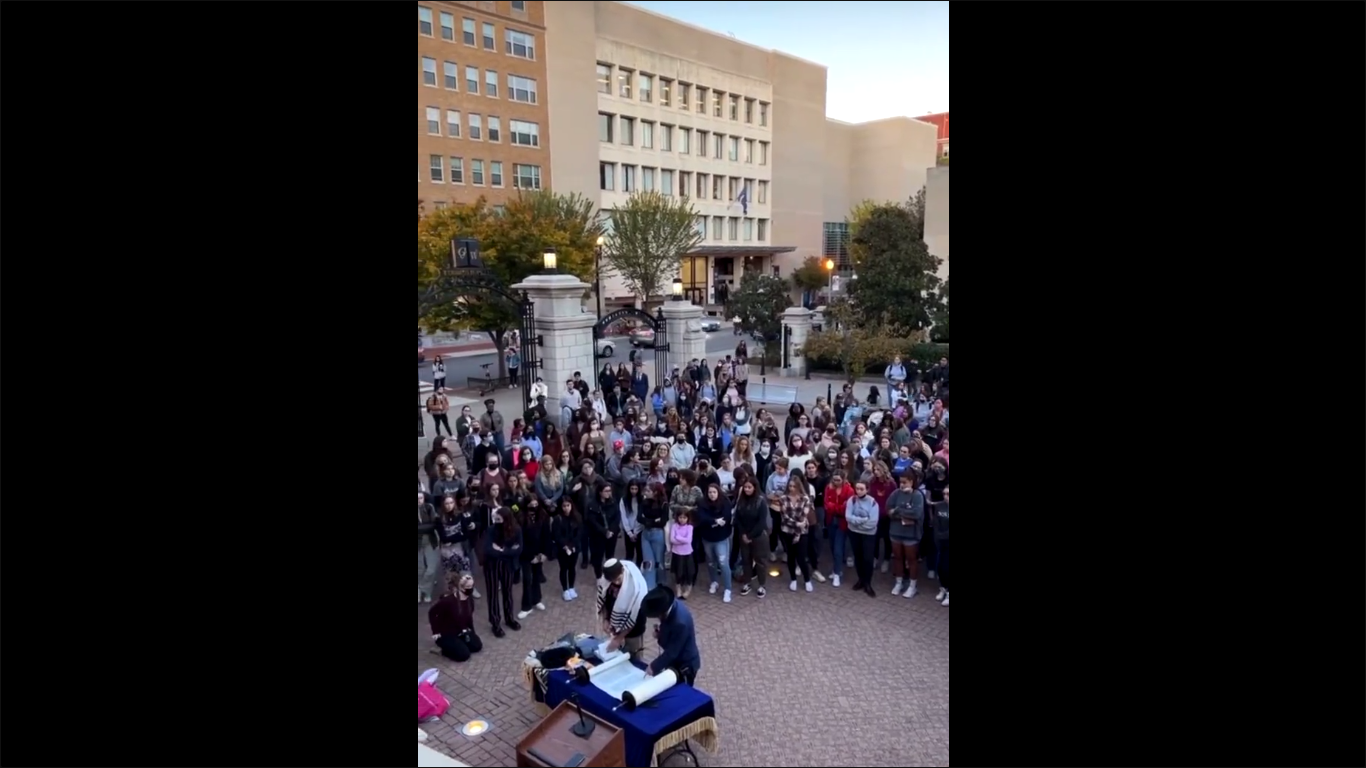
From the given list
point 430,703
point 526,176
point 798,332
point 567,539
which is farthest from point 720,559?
point 526,176

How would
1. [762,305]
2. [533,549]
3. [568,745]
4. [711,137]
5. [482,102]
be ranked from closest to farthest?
[568,745] → [533,549] → [762,305] → [482,102] → [711,137]

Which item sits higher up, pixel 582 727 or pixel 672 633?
pixel 672 633

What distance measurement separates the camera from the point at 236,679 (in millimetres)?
1608

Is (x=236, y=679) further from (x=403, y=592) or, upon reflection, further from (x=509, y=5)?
(x=509, y=5)

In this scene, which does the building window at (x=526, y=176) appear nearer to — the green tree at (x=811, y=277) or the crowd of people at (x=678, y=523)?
the green tree at (x=811, y=277)

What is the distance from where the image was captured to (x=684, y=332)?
66.4 feet

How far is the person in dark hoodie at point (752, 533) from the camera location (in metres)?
8.57

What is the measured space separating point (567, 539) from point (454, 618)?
5.27 ft

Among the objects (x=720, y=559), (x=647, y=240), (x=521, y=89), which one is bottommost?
(x=720, y=559)

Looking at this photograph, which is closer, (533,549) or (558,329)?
(533,549)

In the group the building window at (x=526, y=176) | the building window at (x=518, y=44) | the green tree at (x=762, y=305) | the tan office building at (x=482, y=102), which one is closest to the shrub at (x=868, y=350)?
the green tree at (x=762, y=305)

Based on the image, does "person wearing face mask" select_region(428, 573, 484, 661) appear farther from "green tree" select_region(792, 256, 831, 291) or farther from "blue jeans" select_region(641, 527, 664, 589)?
"green tree" select_region(792, 256, 831, 291)

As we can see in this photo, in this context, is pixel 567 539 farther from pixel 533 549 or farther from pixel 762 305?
pixel 762 305

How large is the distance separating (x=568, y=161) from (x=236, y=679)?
152ft
